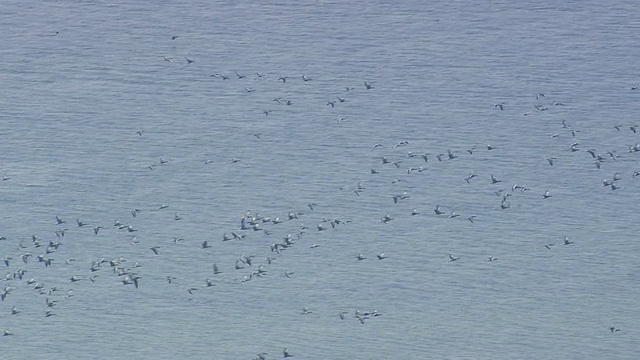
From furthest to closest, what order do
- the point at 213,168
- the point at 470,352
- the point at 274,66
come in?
the point at 274,66
the point at 213,168
the point at 470,352

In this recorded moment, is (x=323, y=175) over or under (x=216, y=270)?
over

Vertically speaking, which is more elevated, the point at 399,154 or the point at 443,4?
the point at 443,4

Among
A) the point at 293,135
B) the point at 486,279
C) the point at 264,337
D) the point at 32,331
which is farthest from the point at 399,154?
the point at 32,331

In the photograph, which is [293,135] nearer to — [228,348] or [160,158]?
[160,158]

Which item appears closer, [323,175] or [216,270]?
[216,270]

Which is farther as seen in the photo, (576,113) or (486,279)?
(576,113)

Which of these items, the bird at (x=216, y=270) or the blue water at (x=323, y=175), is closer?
the blue water at (x=323, y=175)

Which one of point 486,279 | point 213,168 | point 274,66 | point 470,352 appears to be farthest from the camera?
point 274,66

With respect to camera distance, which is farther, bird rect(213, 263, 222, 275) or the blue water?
bird rect(213, 263, 222, 275)
